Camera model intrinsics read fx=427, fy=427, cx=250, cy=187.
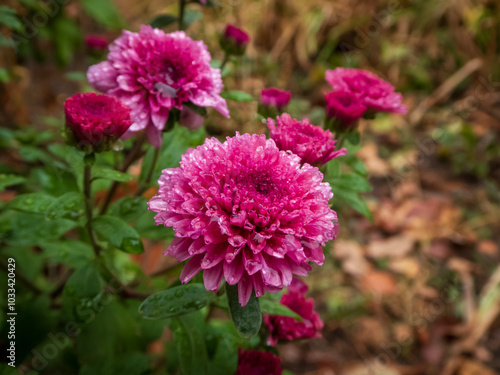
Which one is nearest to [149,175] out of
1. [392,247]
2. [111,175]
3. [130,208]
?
[130,208]

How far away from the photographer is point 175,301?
0.69 m

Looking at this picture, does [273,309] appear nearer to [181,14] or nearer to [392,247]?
[181,14]

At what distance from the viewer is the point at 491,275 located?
1.95 meters

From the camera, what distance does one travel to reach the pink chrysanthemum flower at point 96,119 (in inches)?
27.0

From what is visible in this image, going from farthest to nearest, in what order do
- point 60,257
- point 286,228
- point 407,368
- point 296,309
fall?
1. point 407,368
2. point 60,257
3. point 296,309
4. point 286,228

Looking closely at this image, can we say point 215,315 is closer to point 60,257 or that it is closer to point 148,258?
point 148,258

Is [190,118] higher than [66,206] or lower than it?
higher

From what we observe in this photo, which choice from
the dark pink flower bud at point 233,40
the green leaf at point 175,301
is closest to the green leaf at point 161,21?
the dark pink flower bud at point 233,40

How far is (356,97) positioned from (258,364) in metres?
0.55

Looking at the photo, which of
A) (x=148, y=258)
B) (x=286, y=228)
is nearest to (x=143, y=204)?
(x=286, y=228)

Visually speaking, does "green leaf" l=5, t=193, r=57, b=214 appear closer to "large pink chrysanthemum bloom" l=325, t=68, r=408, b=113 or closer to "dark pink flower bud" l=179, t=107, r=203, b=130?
"dark pink flower bud" l=179, t=107, r=203, b=130

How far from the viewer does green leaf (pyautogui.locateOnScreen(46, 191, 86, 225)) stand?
75 centimetres

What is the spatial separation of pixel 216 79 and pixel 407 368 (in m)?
1.39

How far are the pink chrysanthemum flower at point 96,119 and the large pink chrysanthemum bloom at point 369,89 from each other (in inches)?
17.9
